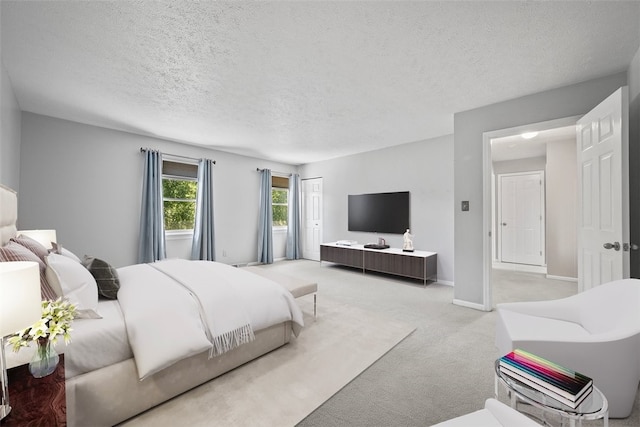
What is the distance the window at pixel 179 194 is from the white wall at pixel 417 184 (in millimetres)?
3186

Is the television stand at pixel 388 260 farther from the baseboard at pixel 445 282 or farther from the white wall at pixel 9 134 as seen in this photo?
the white wall at pixel 9 134

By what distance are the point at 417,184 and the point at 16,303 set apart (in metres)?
5.09

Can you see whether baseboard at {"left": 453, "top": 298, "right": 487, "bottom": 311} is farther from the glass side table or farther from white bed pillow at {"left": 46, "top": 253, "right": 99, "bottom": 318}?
white bed pillow at {"left": 46, "top": 253, "right": 99, "bottom": 318}

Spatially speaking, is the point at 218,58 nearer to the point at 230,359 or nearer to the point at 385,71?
the point at 385,71

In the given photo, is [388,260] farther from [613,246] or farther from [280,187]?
[280,187]

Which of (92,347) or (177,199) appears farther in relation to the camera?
(177,199)

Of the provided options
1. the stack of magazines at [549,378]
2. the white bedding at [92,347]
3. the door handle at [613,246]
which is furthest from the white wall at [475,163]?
the white bedding at [92,347]

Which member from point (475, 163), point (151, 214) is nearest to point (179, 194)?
point (151, 214)

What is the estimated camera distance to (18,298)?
102cm

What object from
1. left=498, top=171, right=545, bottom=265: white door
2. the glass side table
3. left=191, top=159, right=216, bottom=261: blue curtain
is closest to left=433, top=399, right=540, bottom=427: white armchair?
the glass side table

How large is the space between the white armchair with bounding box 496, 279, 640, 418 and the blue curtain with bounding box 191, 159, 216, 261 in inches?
192

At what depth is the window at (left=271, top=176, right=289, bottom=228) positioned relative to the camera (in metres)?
6.95

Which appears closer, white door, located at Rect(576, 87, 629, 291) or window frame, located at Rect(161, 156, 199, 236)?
white door, located at Rect(576, 87, 629, 291)

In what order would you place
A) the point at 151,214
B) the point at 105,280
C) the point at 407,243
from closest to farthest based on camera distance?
the point at 105,280 < the point at 151,214 < the point at 407,243
